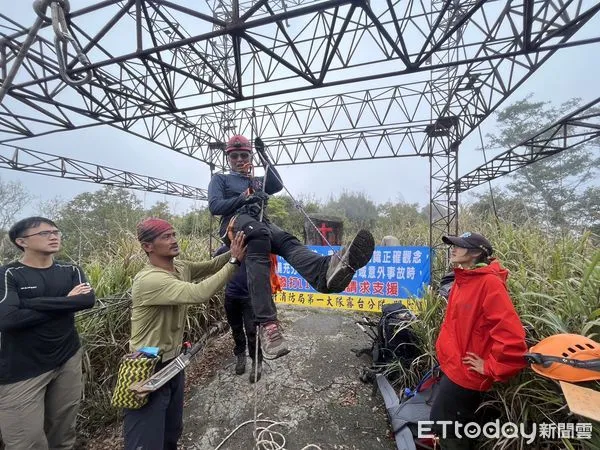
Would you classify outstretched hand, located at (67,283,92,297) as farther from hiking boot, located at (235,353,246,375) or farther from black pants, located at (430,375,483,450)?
black pants, located at (430,375,483,450)

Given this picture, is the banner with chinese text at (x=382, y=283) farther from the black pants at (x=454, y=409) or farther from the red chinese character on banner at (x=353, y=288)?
the black pants at (x=454, y=409)

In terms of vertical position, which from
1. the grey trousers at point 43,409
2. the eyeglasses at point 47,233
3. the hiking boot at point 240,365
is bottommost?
the hiking boot at point 240,365

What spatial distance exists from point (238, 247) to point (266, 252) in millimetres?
247

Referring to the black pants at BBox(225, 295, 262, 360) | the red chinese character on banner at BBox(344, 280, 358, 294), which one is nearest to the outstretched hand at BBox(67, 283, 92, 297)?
the black pants at BBox(225, 295, 262, 360)

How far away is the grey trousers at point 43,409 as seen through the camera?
1.97 metres

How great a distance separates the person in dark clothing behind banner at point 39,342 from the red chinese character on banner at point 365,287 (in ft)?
16.0

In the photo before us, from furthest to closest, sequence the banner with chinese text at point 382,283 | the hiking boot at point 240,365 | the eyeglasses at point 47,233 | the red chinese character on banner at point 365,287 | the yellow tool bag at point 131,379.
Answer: the red chinese character on banner at point 365,287
the banner with chinese text at point 382,283
the hiking boot at point 240,365
the eyeglasses at point 47,233
the yellow tool bag at point 131,379

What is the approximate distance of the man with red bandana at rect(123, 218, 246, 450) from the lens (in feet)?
5.59

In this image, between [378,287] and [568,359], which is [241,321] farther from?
[378,287]

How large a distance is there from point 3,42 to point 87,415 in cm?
498

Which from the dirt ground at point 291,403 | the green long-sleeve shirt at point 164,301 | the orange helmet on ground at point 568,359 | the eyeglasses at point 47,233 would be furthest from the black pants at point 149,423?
the orange helmet on ground at point 568,359

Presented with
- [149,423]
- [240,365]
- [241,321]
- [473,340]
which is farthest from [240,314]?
[473,340]

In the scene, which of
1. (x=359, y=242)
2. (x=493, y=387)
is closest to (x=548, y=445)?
(x=493, y=387)

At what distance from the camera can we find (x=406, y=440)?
2.33m
